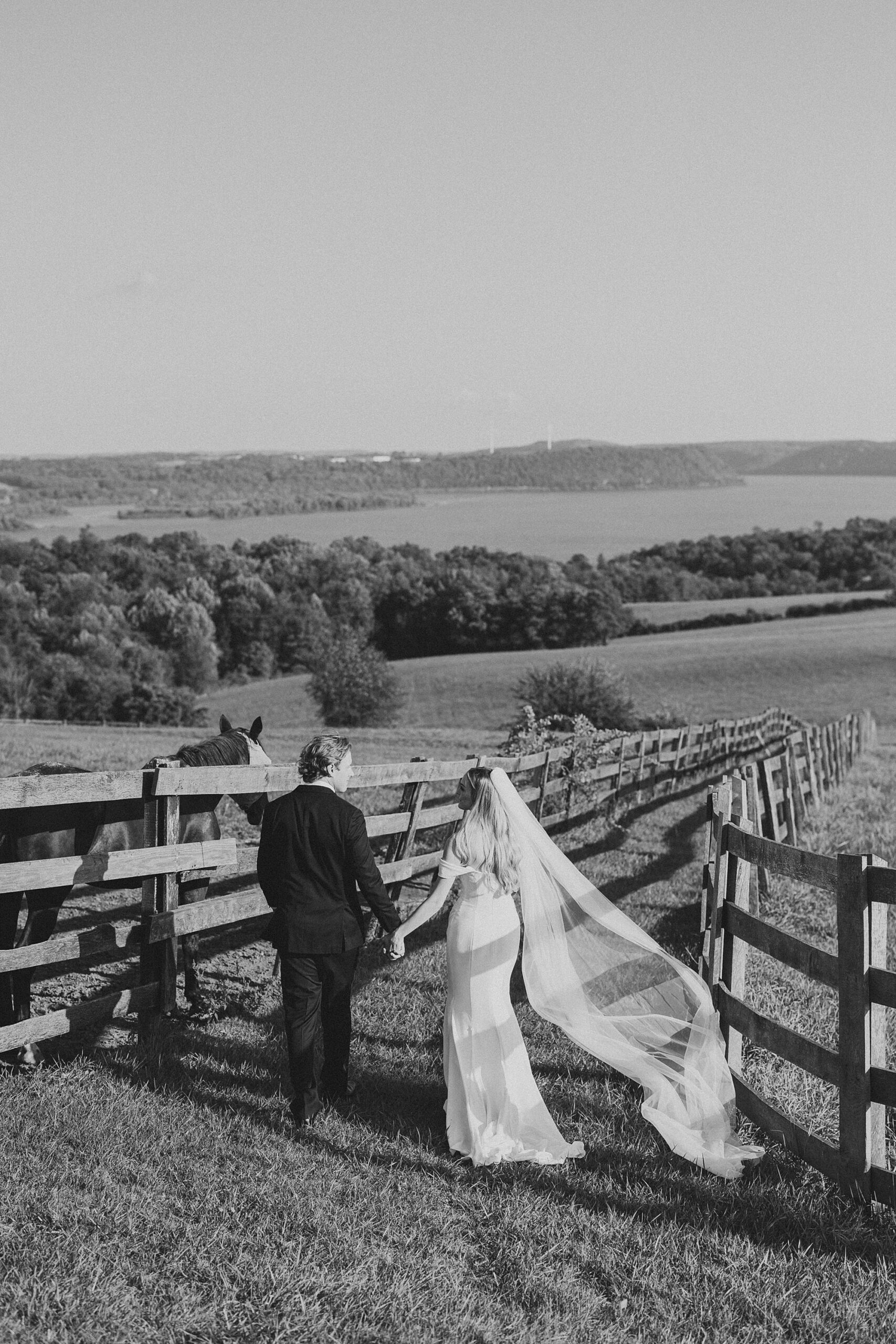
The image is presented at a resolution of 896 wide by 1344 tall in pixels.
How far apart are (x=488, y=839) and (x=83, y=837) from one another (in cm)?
279

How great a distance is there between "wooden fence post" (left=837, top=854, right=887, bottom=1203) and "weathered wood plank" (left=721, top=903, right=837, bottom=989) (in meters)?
0.13

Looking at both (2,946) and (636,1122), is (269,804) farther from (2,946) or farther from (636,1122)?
(636,1122)

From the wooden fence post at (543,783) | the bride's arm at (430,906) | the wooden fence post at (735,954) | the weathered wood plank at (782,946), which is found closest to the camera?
the weathered wood plank at (782,946)

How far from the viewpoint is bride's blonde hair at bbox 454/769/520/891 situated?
Answer: 18.6ft

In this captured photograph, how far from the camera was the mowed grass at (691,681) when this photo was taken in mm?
58344

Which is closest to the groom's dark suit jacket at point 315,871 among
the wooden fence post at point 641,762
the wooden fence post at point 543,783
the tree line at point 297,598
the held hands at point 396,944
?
the held hands at point 396,944

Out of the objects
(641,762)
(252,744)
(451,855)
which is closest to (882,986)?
(451,855)

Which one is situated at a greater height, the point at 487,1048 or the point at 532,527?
the point at 532,527

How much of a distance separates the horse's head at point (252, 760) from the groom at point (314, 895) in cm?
174

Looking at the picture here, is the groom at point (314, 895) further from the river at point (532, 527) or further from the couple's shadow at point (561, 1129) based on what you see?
the river at point (532, 527)

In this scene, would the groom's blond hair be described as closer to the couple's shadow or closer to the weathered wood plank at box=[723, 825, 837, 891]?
the couple's shadow

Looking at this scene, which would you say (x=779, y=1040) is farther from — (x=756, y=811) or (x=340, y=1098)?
(x=756, y=811)

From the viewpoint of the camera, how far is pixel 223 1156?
16.6 ft

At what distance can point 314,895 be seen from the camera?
5.68 m
